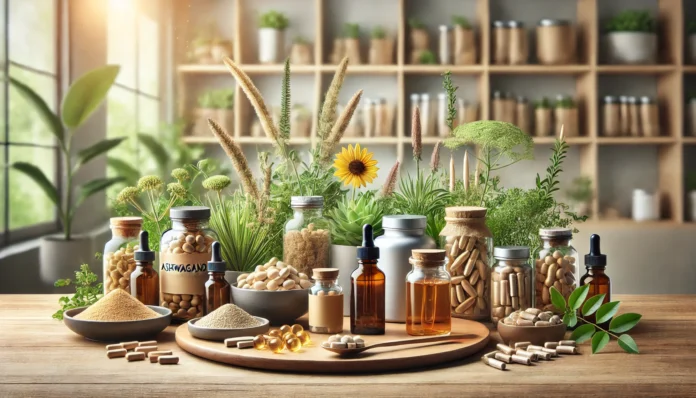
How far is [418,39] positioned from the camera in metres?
4.41

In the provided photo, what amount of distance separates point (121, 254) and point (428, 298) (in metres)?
0.59

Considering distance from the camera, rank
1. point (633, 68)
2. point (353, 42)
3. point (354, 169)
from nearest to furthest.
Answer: point (354, 169), point (633, 68), point (353, 42)

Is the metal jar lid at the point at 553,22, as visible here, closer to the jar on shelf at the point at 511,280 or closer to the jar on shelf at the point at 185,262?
the jar on shelf at the point at 511,280

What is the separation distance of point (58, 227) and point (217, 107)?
3.84 ft

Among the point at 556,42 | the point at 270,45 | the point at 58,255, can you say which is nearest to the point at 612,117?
the point at 556,42

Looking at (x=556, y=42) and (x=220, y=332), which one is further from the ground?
(x=556, y=42)

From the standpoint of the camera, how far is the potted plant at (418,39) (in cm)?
441

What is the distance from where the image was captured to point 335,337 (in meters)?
1.18

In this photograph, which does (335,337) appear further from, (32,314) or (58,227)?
(58,227)

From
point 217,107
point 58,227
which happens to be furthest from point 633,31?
point 58,227

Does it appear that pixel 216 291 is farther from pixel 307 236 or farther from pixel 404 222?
pixel 404 222

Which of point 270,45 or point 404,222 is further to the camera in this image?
point 270,45

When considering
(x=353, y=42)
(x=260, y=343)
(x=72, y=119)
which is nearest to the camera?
(x=260, y=343)

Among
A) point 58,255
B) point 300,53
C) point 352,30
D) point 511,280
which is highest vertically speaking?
point 352,30
